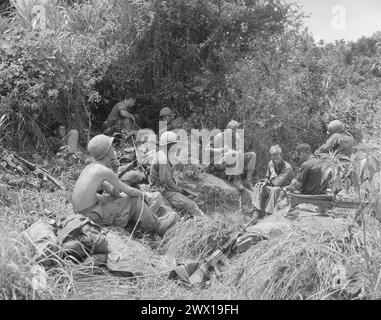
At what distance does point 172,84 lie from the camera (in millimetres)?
10977

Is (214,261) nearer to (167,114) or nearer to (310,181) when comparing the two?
(310,181)

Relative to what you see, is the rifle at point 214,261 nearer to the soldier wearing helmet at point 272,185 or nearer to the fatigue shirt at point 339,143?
the soldier wearing helmet at point 272,185

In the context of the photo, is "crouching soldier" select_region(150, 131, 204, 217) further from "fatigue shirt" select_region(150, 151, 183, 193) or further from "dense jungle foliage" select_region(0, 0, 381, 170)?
"dense jungle foliage" select_region(0, 0, 381, 170)

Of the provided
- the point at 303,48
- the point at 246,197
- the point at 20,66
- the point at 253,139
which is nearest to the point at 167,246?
the point at 246,197

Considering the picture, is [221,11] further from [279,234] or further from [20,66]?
[279,234]

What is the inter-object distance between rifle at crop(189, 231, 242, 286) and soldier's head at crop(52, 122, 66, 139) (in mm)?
4230

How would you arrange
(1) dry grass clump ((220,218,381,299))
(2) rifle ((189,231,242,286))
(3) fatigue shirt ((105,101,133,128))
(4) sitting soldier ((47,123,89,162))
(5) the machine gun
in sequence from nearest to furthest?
(1) dry grass clump ((220,218,381,299)) → (2) rifle ((189,231,242,286)) → (5) the machine gun → (4) sitting soldier ((47,123,89,162)) → (3) fatigue shirt ((105,101,133,128))

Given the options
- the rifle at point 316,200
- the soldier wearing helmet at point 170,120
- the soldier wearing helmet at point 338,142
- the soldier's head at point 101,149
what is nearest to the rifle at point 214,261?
the rifle at point 316,200

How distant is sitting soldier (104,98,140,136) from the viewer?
10.0 m

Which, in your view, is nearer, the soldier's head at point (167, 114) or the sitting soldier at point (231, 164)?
the sitting soldier at point (231, 164)

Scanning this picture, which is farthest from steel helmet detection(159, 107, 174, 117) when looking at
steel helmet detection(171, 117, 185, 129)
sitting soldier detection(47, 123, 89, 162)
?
sitting soldier detection(47, 123, 89, 162)

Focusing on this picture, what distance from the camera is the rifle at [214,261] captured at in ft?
17.5

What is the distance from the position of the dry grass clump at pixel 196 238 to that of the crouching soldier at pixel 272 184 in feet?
5.50

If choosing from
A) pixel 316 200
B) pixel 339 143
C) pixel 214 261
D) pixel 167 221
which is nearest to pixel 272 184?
pixel 339 143
